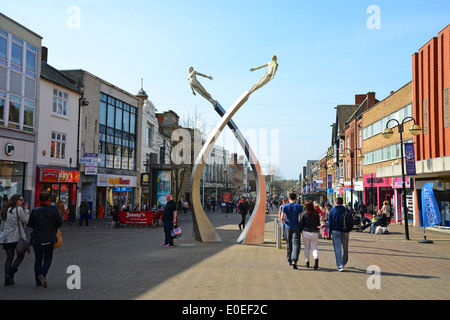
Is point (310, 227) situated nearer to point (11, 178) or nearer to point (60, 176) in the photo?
point (11, 178)

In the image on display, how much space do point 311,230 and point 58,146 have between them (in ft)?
75.6

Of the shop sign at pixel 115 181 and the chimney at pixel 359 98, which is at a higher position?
the chimney at pixel 359 98

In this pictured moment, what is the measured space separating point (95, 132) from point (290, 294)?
2874 cm

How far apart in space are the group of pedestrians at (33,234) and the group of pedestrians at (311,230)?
17.7ft

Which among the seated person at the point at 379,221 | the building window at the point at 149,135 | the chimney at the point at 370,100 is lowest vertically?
the seated person at the point at 379,221

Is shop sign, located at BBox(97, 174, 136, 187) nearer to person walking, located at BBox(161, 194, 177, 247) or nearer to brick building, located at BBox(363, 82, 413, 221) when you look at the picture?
person walking, located at BBox(161, 194, 177, 247)

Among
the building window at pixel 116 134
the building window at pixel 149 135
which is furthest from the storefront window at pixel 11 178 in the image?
the building window at pixel 149 135

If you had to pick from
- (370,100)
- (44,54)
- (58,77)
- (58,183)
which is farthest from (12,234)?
(370,100)

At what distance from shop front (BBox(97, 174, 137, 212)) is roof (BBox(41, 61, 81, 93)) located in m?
7.39

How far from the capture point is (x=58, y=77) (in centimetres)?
2983

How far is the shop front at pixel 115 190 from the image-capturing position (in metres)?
34.0

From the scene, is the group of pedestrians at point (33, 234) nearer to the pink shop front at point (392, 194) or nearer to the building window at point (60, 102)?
the building window at point (60, 102)
